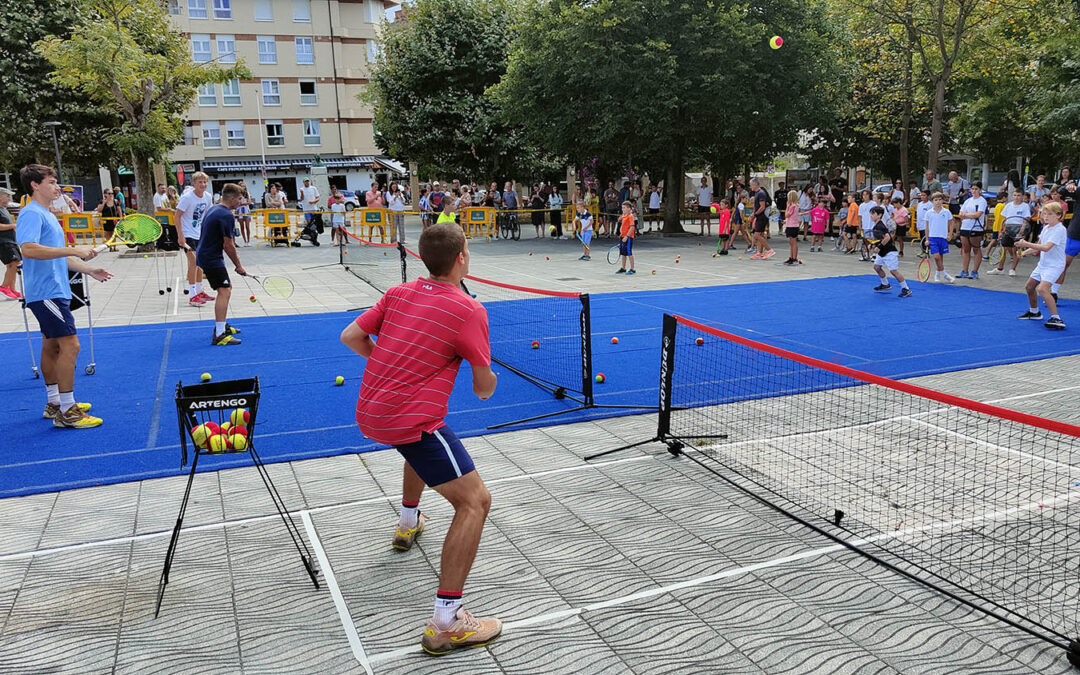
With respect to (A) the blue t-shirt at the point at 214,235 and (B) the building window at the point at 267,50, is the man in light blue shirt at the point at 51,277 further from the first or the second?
(B) the building window at the point at 267,50

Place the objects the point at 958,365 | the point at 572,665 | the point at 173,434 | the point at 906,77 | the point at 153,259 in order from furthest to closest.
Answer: the point at 906,77 < the point at 153,259 < the point at 958,365 < the point at 173,434 < the point at 572,665

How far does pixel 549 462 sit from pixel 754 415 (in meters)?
2.37

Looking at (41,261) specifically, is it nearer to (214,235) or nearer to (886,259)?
(214,235)

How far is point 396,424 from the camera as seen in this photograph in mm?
3609

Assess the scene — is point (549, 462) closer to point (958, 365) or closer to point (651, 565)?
point (651, 565)

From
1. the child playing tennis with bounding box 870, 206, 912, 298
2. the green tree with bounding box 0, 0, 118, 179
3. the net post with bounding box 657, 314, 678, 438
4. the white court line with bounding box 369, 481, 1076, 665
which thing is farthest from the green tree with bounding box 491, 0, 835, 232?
the white court line with bounding box 369, 481, 1076, 665

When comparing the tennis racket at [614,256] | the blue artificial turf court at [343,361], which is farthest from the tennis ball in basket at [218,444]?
the tennis racket at [614,256]

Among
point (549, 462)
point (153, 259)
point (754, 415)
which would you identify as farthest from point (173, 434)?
point (153, 259)

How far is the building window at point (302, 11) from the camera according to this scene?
5859 cm

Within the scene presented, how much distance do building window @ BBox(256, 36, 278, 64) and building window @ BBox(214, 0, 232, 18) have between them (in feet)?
8.80

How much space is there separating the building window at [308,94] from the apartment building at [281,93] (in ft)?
0.25

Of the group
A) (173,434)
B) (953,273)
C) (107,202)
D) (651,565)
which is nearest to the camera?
(651,565)

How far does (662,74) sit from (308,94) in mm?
43729

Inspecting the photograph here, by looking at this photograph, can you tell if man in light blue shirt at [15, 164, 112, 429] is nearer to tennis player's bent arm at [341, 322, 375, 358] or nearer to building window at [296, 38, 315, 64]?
tennis player's bent arm at [341, 322, 375, 358]
